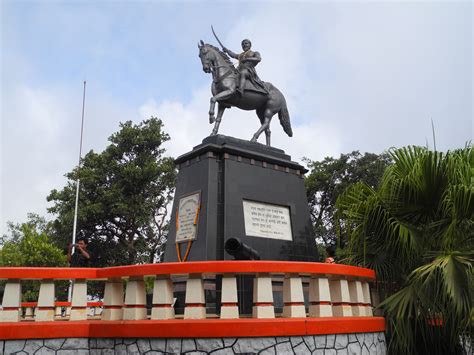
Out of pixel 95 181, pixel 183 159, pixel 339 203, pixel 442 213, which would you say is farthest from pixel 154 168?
pixel 442 213

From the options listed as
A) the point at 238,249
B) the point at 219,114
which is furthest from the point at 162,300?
the point at 219,114

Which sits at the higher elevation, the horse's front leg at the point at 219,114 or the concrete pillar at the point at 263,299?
the horse's front leg at the point at 219,114

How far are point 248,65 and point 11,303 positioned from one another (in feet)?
26.5

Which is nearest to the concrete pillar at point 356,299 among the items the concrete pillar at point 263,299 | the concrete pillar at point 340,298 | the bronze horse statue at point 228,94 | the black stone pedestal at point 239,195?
the concrete pillar at point 340,298

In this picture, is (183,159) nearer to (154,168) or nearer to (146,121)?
(154,168)

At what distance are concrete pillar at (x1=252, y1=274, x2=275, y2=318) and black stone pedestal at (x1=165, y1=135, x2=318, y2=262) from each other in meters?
3.12

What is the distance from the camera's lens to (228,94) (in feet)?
38.1

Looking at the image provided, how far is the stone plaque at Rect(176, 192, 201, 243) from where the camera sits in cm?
998

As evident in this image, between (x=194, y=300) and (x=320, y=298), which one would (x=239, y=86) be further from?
(x=194, y=300)

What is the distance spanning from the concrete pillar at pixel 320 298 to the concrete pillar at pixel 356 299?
0.77 m

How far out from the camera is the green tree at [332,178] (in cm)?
3225

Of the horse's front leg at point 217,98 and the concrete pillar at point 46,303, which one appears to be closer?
the concrete pillar at point 46,303

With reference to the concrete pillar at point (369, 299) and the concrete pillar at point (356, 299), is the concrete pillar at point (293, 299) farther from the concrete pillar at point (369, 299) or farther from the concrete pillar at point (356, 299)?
the concrete pillar at point (369, 299)

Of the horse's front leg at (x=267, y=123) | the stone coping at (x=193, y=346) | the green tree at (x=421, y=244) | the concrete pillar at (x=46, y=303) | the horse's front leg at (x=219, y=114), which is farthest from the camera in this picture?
the horse's front leg at (x=267, y=123)
